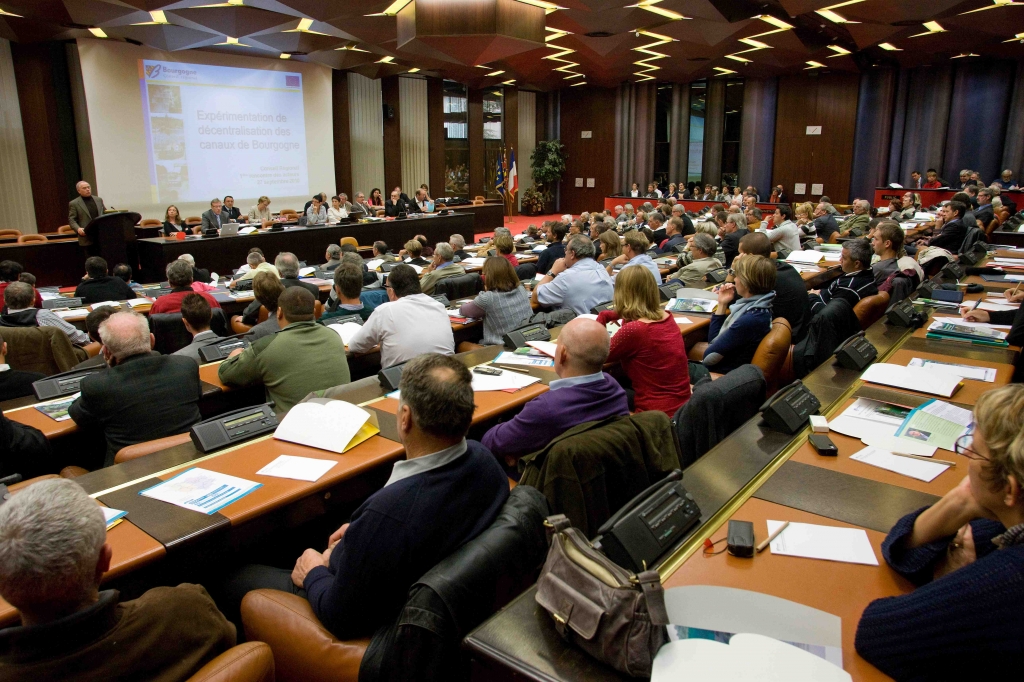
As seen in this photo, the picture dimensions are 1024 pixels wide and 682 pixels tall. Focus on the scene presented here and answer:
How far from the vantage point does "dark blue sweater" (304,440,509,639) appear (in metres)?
1.65

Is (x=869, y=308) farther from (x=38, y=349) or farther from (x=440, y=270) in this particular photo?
(x=38, y=349)

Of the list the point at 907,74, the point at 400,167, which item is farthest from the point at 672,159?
the point at 400,167

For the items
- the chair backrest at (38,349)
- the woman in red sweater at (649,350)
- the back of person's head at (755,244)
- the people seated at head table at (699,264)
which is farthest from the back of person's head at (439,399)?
the people seated at head table at (699,264)

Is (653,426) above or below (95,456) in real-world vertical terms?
above

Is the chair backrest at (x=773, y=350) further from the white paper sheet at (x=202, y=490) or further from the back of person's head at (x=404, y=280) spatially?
the white paper sheet at (x=202, y=490)

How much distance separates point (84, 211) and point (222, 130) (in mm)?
3832

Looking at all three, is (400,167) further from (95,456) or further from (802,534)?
(802,534)

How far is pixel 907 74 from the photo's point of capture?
15469mm

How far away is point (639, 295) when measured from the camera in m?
3.35

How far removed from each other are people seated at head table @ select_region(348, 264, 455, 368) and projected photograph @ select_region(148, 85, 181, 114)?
1027cm

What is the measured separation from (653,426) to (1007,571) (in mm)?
1150

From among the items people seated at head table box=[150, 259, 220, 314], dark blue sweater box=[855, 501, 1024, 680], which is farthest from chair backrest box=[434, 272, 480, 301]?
dark blue sweater box=[855, 501, 1024, 680]

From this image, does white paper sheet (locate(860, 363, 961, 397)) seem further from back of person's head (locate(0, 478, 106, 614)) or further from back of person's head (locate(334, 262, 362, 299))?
back of person's head (locate(334, 262, 362, 299))

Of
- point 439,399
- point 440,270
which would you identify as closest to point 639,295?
point 439,399
